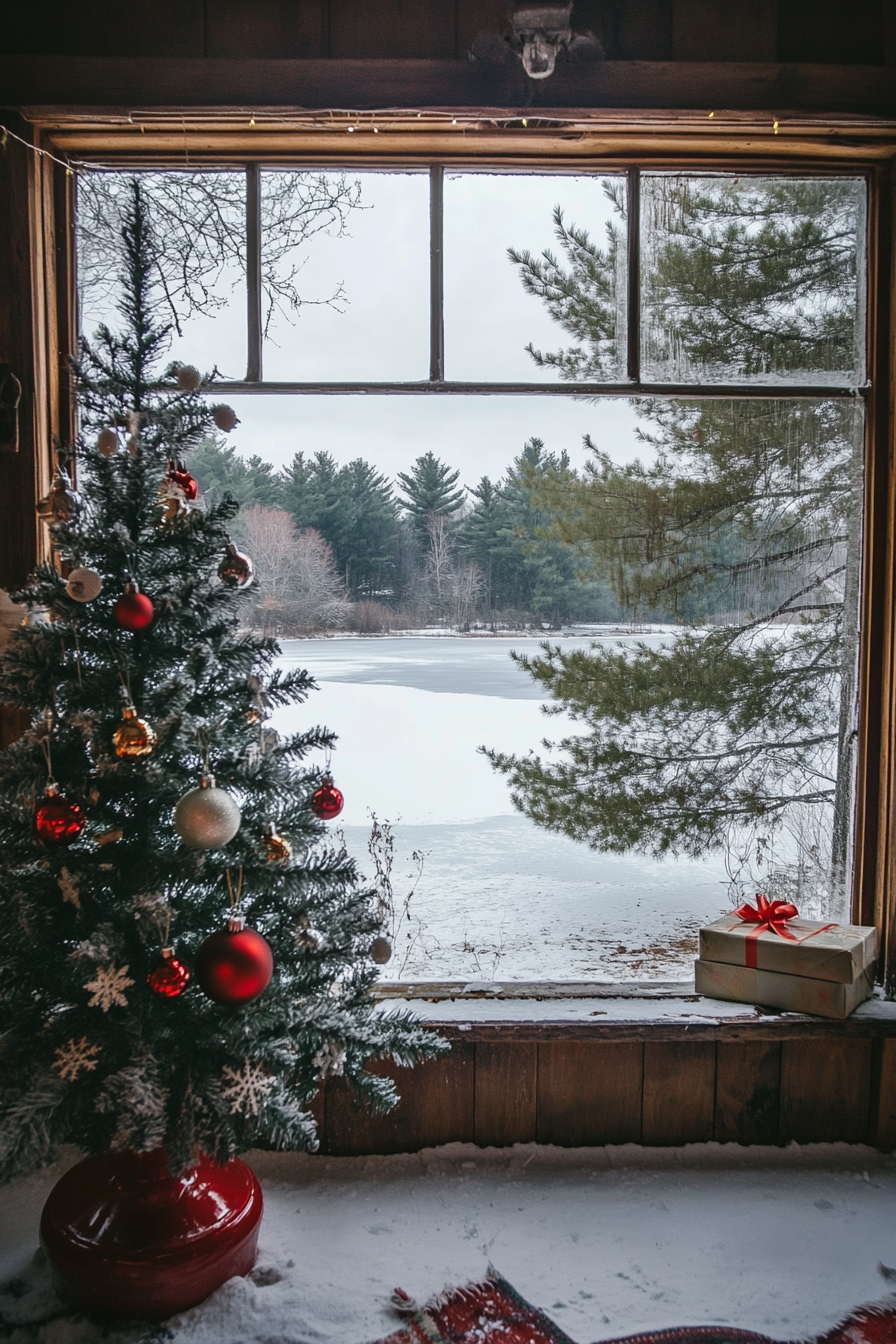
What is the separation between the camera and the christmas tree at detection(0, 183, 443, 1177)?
133 centimetres

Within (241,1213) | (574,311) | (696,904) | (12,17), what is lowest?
(241,1213)

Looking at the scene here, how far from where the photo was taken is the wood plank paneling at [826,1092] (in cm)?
199

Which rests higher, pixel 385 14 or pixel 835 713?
pixel 385 14

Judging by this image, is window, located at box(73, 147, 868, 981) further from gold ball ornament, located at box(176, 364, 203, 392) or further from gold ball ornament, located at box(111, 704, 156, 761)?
gold ball ornament, located at box(111, 704, 156, 761)

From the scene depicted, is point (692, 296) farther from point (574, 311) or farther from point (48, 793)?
point (48, 793)

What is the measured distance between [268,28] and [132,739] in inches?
62.0

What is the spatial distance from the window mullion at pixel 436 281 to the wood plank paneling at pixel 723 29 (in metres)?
0.57

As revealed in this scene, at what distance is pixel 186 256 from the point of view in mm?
1989

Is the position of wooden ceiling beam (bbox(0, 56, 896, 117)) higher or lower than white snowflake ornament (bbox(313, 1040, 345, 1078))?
higher

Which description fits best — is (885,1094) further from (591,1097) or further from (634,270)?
(634,270)

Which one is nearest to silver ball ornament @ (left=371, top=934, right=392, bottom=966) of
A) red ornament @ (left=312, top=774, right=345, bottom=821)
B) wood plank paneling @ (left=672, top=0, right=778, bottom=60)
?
red ornament @ (left=312, top=774, right=345, bottom=821)

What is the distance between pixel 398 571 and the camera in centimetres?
206

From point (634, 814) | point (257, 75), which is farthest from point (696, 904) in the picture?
A: point (257, 75)

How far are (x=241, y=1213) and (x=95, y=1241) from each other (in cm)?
24
